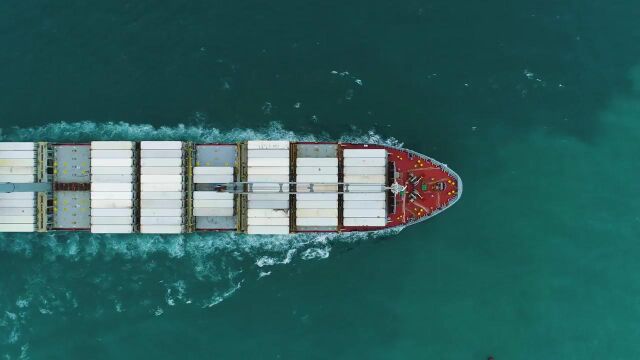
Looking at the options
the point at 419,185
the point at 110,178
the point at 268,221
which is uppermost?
the point at 110,178

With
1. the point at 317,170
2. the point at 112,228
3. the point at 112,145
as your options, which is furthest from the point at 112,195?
the point at 317,170

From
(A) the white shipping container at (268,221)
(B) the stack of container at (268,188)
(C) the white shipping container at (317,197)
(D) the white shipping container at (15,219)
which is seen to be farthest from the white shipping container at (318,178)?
(D) the white shipping container at (15,219)

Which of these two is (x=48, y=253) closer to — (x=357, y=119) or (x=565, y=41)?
(x=357, y=119)

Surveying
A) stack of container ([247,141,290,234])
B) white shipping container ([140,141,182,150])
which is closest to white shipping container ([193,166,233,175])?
stack of container ([247,141,290,234])

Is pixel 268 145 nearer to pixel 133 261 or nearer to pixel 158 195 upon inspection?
pixel 158 195

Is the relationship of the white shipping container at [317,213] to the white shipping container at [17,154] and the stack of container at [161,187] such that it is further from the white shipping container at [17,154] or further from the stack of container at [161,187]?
the white shipping container at [17,154]

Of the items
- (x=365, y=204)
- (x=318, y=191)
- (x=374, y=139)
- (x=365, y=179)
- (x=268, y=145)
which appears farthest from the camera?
(x=374, y=139)

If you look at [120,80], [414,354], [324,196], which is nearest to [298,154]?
[324,196]
